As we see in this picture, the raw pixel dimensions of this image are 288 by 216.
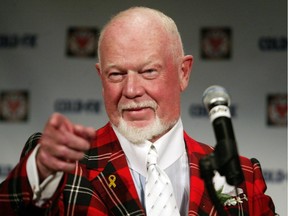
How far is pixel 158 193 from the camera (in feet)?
4.00

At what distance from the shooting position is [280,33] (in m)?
2.35

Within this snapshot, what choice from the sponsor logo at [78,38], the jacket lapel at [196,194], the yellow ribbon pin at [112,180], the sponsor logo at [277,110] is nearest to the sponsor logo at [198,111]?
the sponsor logo at [277,110]

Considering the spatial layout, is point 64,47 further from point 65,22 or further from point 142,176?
point 142,176

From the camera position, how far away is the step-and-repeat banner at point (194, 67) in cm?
234

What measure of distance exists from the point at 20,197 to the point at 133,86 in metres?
0.38

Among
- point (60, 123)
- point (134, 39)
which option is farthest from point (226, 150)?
point (134, 39)

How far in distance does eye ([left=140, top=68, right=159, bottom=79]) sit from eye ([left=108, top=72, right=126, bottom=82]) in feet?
0.14

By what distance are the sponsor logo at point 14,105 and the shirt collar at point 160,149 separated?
110cm

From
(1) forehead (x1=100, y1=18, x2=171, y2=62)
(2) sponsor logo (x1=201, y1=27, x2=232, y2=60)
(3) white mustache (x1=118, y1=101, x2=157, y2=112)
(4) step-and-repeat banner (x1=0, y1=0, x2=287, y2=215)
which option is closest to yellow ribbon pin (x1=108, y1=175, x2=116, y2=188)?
(3) white mustache (x1=118, y1=101, x2=157, y2=112)

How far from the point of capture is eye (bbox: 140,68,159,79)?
130cm

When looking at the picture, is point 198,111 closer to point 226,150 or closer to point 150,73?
point 150,73

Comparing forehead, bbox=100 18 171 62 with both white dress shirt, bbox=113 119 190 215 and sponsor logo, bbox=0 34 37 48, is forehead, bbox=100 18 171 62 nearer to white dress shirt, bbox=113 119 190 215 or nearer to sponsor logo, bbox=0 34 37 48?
white dress shirt, bbox=113 119 190 215

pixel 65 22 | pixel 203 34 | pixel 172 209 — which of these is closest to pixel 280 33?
pixel 203 34

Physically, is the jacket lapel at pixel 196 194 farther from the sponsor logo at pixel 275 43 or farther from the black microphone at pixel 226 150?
the sponsor logo at pixel 275 43
